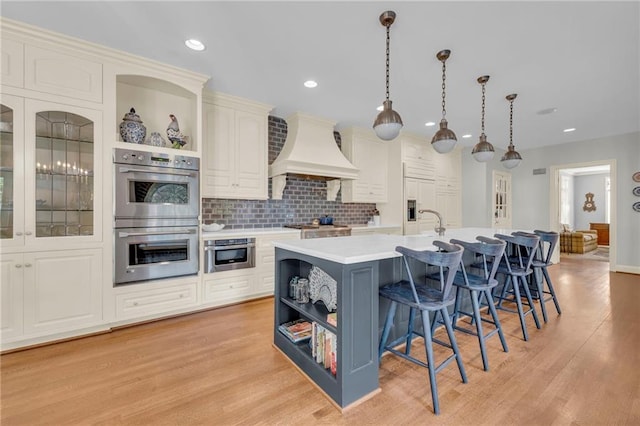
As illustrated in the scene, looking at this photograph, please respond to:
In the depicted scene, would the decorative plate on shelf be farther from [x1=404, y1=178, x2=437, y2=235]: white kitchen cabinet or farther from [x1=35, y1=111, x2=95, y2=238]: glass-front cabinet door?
[x1=404, y1=178, x2=437, y2=235]: white kitchen cabinet

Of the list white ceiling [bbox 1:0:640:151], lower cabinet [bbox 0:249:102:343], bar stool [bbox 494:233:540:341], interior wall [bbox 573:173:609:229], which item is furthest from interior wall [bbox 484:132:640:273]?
lower cabinet [bbox 0:249:102:343]

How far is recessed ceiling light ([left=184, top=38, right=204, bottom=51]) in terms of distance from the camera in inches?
97.5

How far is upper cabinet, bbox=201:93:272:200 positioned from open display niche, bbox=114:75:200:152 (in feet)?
0.82

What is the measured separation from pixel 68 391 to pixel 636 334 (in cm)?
463

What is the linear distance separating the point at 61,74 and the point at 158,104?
94cm

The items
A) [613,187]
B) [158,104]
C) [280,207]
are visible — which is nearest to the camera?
[158,104]

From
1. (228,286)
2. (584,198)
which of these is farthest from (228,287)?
(584,198)

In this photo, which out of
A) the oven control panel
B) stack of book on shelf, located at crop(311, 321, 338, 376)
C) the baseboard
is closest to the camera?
stack of book on shelf, located at crop(311, 321, 338, 376)

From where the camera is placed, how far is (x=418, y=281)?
2387 millimetres

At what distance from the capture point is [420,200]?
5.58m

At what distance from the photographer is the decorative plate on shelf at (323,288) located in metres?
2.01

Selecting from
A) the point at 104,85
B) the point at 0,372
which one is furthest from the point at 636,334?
the point at 104,85

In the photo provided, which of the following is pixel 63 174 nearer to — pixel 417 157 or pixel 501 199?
pixel 417 157

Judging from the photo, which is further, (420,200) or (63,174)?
(420,200)
